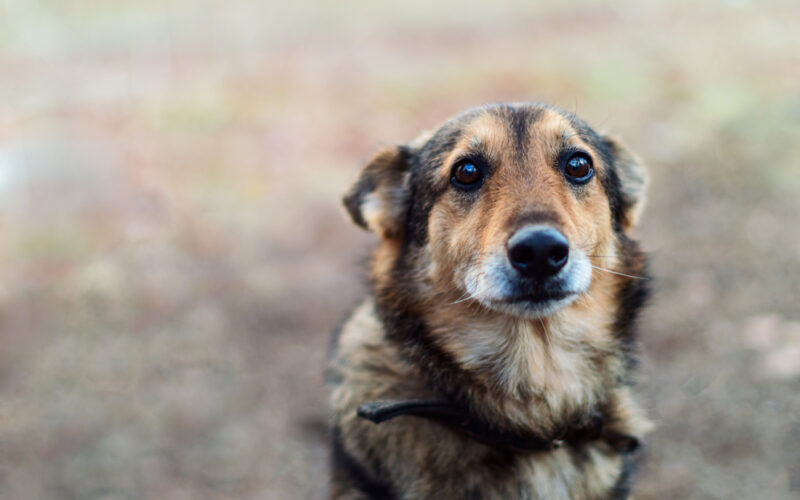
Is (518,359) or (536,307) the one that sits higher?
(536,307)

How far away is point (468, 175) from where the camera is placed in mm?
3348

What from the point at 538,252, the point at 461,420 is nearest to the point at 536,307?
the point at 538,252

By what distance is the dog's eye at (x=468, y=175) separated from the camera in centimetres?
333

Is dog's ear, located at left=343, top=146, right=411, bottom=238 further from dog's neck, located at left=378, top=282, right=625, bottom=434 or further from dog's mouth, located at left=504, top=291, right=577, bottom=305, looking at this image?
dog's mouth, located at left=504, top=291, right=577, bottom=305

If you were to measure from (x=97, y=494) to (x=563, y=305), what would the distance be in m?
3.73

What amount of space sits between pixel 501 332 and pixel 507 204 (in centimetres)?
63

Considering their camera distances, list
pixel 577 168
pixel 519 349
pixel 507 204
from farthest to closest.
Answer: pixel 577 168 → pixel 519 349 → pixel 507 204

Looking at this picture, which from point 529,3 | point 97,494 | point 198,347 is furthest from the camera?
point 529,3

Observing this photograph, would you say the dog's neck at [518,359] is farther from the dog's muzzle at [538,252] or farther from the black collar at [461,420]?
the dog's muzzle at [538,252]

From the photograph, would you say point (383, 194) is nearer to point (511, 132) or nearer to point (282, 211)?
point (511, 132)

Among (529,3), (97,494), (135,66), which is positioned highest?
(529,3)

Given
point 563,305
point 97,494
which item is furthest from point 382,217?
point 97,494

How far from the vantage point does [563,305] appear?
293cm

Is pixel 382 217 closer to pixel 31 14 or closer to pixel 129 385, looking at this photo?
pixel 129 385
